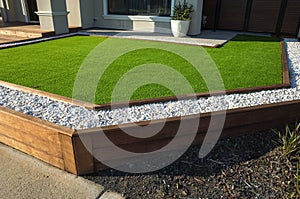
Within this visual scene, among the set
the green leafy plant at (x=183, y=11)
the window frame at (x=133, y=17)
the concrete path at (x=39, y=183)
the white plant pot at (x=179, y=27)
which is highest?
the green leafy plant at (x=183, y=11)

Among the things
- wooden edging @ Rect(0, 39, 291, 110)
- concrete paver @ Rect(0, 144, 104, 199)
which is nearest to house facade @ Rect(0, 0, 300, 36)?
wooden edging @ Rect(0, 39, 291, 110)

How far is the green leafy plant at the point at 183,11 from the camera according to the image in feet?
24.0

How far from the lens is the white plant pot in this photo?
727cm

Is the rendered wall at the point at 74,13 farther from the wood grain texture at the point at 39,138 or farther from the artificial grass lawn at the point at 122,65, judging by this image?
the wood grain texture at the point at 39,138

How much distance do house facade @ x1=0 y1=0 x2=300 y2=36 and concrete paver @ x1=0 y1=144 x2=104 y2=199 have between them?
6.25 m

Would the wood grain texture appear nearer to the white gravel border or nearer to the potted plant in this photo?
the white gravel border

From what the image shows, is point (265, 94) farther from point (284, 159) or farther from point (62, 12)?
point (62, 12)

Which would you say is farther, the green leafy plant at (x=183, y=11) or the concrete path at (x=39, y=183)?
the green leafy plant at (x=183, y=11)

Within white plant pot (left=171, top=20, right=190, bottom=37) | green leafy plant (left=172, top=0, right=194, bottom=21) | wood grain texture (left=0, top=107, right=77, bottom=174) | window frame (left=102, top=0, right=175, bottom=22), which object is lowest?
wood grain texture (left=0, top=107, right=77, bottom=174)

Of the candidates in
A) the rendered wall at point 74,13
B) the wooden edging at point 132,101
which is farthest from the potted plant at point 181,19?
the wooden edging at point 132,101

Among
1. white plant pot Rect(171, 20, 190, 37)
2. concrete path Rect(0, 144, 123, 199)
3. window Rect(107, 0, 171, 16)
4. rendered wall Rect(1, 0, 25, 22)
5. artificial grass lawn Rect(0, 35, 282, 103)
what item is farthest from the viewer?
rendered wall Rect(1, 0, 25, 22)

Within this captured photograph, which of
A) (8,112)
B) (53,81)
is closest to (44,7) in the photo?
(53,81)

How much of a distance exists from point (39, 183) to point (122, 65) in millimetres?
2807

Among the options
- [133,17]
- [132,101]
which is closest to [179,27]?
[133,17]
